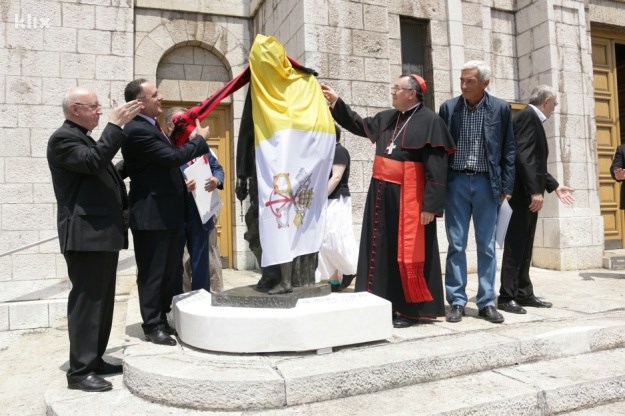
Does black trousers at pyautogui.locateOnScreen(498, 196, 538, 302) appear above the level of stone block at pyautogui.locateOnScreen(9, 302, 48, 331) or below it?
above

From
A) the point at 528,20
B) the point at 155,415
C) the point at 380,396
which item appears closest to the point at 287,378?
the point at 380,396

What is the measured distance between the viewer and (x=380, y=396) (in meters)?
2.65

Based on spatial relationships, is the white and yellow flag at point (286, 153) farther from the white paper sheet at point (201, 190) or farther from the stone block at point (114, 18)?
the stone block at point (114, 18)

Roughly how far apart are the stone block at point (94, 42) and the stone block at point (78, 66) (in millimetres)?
91

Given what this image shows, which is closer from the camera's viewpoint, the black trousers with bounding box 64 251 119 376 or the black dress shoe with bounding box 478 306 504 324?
the black trousers with bounding box 64 251 119 376

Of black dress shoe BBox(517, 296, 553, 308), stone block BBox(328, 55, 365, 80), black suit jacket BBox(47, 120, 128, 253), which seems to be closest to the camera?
black suit jacket BBox(47, 120, 128, 253)

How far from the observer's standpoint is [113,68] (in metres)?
6.59

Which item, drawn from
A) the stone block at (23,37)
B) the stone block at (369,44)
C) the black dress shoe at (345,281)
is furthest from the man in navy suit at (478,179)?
the stone block at (23,37)

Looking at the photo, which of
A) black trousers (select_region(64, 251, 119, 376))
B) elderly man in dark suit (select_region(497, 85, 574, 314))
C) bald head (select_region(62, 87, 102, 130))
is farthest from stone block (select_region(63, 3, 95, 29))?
elderly man in dark suit (select_region(497, 85, 574, 314))

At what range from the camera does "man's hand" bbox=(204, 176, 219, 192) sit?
155 inches

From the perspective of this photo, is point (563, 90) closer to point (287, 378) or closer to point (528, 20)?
point (528, 20)

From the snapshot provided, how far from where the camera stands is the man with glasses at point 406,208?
3.51 meters

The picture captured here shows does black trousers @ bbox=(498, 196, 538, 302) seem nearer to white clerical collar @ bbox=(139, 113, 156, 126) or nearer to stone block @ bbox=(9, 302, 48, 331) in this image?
white clerical collar @ bbox=(139, 113, 156, 126)

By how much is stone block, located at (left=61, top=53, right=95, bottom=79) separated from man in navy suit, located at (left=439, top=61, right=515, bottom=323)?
16.1ft
